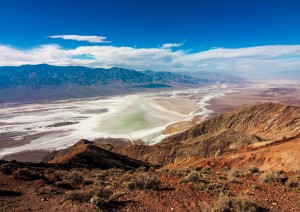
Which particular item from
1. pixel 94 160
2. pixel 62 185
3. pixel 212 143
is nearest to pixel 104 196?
pixel 62 185

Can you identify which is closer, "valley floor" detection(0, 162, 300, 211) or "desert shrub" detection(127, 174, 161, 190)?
"valley floor" detection(0, 162, 300, 211)

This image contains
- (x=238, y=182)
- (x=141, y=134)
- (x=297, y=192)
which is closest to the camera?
(x=297, y=192)

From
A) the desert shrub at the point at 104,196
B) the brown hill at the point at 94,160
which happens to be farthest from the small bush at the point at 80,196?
the brown hill at the point at 94,160

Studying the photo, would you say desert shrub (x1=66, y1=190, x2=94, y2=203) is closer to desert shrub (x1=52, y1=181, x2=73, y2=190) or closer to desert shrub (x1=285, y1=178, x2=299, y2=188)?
desert shrub (x1=52, y1=181, x2=73, y2=190)

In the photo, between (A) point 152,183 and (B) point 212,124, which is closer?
(A) point 152,183

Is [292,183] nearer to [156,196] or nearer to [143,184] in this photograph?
[156,196]

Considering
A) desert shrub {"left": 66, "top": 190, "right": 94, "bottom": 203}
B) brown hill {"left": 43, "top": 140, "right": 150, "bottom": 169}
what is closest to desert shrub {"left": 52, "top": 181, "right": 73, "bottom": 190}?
desert shrub {"left": 66, "top": 190, "right": 94, "bottom": 203}

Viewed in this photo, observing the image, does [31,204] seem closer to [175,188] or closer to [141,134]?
[175,188]

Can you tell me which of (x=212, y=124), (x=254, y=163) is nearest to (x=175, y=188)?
(x=254, y=163)

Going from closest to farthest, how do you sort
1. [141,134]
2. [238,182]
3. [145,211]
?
[145,211]
[238,182]
[141,134]
